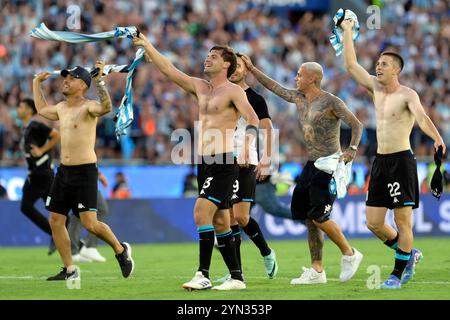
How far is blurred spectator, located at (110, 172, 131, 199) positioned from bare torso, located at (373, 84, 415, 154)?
38.4 ft

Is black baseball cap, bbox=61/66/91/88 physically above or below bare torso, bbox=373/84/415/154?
above

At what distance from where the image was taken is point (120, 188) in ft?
77.4

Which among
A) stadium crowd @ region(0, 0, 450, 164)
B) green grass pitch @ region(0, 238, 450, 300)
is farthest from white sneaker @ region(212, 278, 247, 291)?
stadium crowd @ region(0, 0, 450, 164)

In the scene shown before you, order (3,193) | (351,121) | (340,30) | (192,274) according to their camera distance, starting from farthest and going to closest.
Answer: (3,193)
(192,274)
(351,121)
(340,30)

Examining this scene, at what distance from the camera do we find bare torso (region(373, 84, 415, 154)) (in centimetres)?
1241

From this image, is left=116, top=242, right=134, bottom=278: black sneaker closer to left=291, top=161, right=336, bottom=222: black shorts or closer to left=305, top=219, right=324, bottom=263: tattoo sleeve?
left=291, top=161, right=336, bottom=222: black shorts

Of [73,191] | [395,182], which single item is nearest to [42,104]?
[73,191]

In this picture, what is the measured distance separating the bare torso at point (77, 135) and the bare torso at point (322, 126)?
273 centimetres

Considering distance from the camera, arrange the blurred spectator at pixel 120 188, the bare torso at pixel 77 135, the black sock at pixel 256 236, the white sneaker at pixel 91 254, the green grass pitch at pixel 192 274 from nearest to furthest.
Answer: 1. the green grass pitch at pixel 192 274
2. the bare torso at pixel 77 135
3. the black sock at pixel 256 236
4. the white sneaker at pixel 91 254
5. the blurred spectator at pixel 120 188

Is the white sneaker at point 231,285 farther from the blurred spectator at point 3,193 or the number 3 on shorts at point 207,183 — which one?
the blurred spectator at point 3,193

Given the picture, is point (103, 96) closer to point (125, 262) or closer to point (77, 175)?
point (77, 175)

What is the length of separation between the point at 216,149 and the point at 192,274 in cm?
310

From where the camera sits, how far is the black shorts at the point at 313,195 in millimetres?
13109

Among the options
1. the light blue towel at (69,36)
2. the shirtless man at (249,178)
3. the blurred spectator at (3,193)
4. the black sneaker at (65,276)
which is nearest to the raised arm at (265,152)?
the shirtless man at (249,178)
